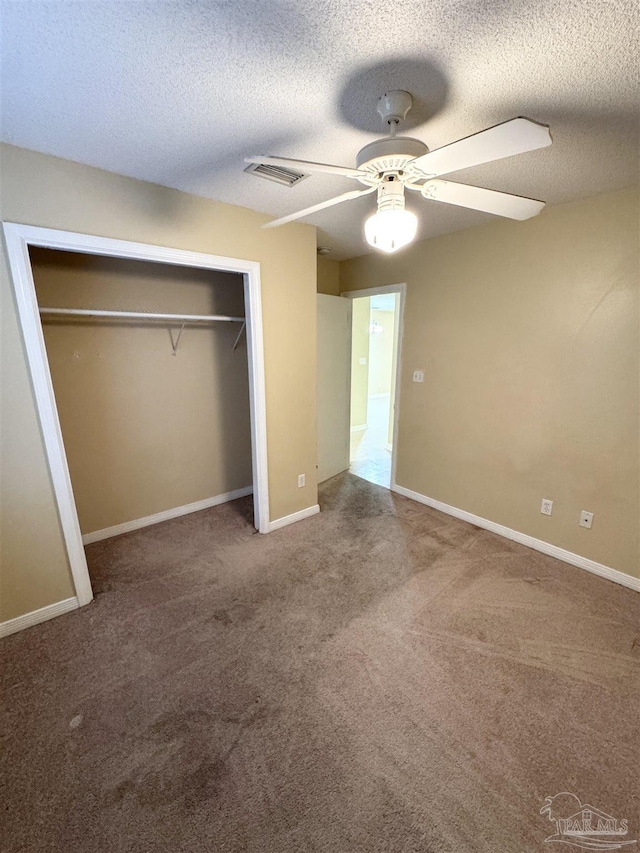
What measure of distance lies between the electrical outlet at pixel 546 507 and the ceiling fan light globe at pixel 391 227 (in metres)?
2.24

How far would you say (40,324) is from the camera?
1.77 metres

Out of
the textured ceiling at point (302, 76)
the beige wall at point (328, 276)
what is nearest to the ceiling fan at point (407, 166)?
the textured ceiling at point (302, 76)

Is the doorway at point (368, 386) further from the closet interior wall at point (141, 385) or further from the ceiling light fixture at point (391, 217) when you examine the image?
the ceiling light fixture at point (391, 217)

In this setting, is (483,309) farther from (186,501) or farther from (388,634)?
(186,501)

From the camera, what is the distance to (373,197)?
6.67 feet

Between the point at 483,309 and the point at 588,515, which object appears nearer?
the point at 588,515

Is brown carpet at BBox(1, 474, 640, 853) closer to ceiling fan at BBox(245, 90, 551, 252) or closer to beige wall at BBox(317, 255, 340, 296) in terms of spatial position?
ceiling fan at BBox(245, 90, 551, 252)

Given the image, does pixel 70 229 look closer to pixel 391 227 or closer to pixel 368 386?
pixel 391 227

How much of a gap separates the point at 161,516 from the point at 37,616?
117 centimetres

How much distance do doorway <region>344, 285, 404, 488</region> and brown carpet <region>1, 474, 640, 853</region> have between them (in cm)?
175

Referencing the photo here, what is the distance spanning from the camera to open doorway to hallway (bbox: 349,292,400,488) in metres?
4.21

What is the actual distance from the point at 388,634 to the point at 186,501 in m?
2.13

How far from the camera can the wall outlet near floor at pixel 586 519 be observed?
2.41 metres

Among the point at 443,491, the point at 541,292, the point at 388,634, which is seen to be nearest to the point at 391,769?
the point at 388,634
